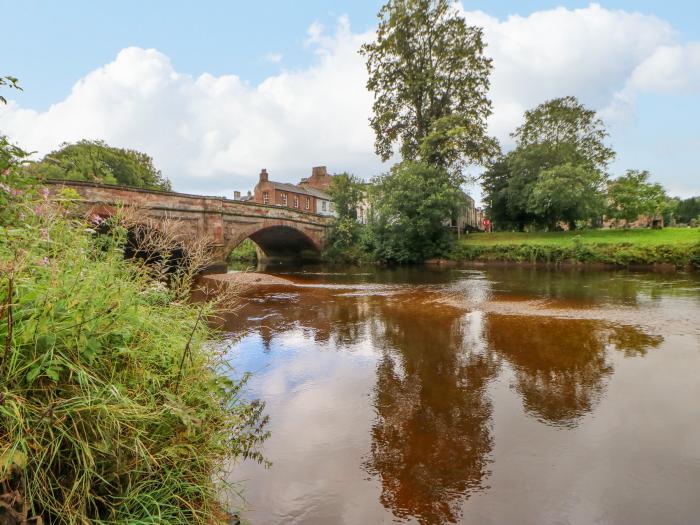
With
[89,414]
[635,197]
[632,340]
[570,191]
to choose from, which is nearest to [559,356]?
[632,340]

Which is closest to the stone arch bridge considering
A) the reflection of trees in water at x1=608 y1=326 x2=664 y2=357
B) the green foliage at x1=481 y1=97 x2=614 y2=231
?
the reflection of trees in water at x1=608 y1=326 x2=664 y2=357

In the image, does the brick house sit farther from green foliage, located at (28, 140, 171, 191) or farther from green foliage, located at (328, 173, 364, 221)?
green foliage, located at (28, 140, 171, 191)

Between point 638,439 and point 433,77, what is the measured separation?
99.9ft

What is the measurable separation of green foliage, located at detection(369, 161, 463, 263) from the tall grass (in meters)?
26.6

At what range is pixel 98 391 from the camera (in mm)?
2020

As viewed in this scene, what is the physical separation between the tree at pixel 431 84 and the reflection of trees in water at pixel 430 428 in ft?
78.5

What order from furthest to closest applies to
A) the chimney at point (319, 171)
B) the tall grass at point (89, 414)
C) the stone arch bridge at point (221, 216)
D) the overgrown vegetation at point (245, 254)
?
1. the chimney at point (319, 171)
2. the overgrown vegetation at point (245, 254)
3. the stone arch bridge at point (221, 216)
4. the tall grass at point (89, 414)

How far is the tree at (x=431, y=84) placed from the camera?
93.8 ft

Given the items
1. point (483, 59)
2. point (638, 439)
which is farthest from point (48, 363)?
point (483, 59)

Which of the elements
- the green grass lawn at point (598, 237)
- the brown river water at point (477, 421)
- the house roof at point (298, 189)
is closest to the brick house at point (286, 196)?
the house roof at point (298, 189)

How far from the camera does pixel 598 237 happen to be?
28.4m

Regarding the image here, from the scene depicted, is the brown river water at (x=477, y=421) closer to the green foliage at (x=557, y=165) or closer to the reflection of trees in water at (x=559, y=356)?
the reflection of trees in water at (x=559, y=356)

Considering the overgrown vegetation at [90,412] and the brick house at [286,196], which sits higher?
the brick house at [286,196]

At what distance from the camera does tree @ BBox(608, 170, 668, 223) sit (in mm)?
29953
